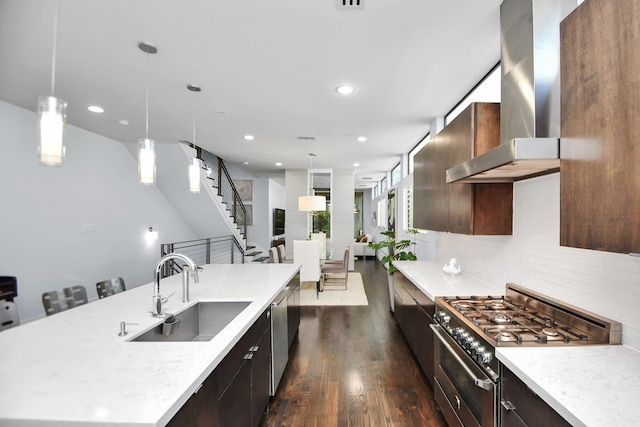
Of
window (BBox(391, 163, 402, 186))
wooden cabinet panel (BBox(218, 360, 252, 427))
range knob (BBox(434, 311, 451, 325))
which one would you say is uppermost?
window (BBox(391, 163, 402, 186))

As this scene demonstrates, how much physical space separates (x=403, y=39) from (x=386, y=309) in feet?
12.9

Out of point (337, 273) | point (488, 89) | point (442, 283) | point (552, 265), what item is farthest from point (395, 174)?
point (552, 265)

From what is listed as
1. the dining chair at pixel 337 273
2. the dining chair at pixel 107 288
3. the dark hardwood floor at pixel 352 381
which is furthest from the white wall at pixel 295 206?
the dining chair at pixel 107 288

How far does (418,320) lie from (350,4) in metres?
2.61

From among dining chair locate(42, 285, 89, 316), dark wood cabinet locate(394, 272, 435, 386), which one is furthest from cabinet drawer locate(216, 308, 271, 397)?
dining chair locate(42, 285, 89, 316)

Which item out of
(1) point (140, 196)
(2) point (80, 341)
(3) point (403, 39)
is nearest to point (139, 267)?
(1) point (140, 196)

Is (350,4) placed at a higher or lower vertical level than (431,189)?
higher

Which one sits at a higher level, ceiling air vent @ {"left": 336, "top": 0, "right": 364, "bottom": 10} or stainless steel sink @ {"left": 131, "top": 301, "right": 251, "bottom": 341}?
ceiling air vent @ {"left": 336, "top": 0, "right": 364, "bottom": 10}

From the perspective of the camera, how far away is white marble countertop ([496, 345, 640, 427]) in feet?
3.07

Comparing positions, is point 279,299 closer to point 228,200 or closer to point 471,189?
point 471,189

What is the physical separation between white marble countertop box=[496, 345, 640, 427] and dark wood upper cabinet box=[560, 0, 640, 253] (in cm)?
51

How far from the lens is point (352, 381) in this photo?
273 cm

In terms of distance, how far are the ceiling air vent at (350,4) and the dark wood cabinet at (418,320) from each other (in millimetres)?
2158

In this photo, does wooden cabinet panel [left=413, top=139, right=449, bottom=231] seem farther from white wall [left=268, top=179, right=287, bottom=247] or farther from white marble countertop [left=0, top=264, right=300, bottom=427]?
white wall [left=268, top=179, right=287, bottom=247]
